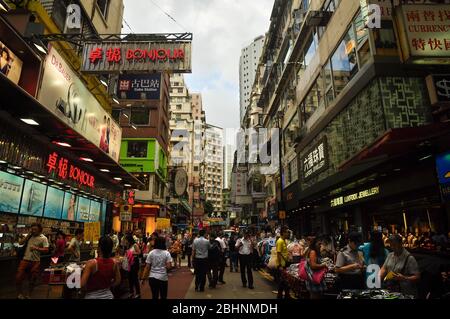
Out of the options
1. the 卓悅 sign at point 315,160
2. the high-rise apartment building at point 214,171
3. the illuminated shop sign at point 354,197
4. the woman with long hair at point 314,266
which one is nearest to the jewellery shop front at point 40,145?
the woman with long hair at point 314,266

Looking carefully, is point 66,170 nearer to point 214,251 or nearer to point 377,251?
point 214,251

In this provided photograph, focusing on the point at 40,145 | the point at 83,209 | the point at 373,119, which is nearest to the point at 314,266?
the point at 373,119

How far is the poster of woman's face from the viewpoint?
8533mm

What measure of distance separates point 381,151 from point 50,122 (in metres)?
9.71

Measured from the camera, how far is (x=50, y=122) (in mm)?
8648

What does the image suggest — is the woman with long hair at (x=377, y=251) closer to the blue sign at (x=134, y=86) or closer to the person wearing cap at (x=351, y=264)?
the person wearing cap at (x=351, y=264)

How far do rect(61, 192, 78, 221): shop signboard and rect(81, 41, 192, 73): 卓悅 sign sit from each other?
21.3 feet

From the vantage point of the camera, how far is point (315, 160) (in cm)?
1812

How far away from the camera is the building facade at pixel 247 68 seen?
Result: 156 metres

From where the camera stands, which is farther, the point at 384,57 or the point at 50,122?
the point at 384,57

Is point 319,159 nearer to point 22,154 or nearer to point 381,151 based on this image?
point 381,151

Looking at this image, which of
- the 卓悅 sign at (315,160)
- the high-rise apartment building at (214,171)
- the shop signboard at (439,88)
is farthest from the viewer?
the high-rise apartment building at (214,171)

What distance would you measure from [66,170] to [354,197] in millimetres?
12692
